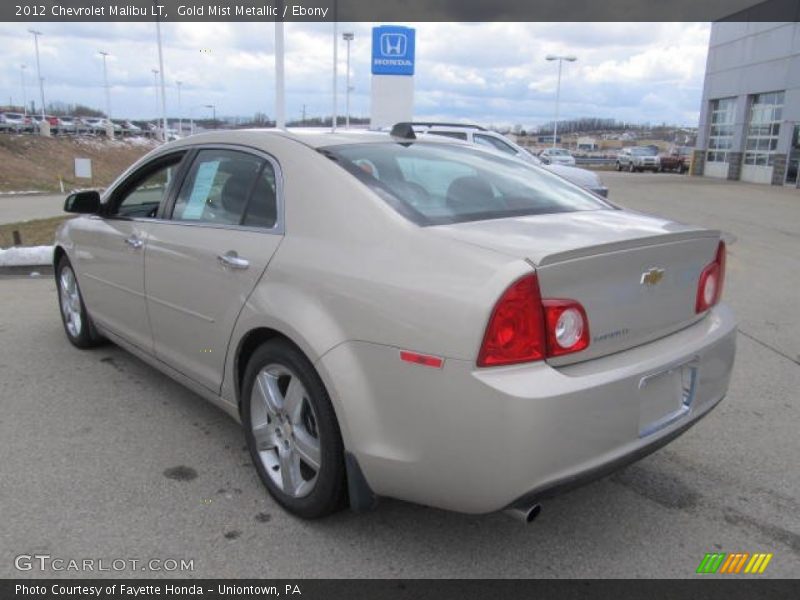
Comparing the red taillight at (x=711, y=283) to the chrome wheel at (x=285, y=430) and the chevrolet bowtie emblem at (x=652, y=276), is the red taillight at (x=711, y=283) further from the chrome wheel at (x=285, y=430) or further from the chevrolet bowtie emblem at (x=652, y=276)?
the chrome wheel at (x=285, y=430)

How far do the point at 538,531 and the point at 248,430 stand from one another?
4.52 ft

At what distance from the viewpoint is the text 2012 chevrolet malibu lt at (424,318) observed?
2250mm

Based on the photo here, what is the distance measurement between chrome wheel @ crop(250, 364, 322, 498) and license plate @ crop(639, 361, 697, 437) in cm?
125

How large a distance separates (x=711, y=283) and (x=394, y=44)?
1784cm

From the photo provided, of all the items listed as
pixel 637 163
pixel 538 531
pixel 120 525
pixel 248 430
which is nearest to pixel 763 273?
pixel 538 531

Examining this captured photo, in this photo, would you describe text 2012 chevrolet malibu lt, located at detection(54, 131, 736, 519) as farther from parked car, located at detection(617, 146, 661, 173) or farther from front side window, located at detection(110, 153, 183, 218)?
parked car, located at detection(617, 146, 661, 173)

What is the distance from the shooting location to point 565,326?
7.68ft

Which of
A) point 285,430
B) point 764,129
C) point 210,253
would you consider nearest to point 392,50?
point 210,253

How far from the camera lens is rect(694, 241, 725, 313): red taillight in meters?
2.95

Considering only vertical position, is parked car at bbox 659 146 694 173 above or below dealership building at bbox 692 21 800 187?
below

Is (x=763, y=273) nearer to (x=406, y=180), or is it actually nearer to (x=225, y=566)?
(x=406, y=180)

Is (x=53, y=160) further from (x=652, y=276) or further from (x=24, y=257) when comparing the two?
(x=652, y=276)

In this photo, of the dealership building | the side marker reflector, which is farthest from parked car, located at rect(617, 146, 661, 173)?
the side marker reflector

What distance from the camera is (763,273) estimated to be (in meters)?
8.74
